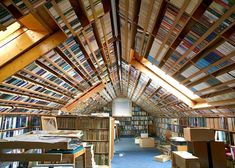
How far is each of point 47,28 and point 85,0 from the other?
2.01 feet

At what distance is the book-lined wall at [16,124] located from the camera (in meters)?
3.71

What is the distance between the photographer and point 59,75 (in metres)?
3.43

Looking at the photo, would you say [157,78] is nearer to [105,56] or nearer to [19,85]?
[105,56]

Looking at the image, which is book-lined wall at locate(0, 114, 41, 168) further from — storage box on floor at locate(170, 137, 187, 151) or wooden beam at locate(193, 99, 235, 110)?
storage box on floor at locate(170, 137, 187, 151)

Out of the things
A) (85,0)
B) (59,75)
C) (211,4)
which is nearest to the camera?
(211,4)

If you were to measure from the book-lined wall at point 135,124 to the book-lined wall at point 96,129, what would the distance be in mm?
7379

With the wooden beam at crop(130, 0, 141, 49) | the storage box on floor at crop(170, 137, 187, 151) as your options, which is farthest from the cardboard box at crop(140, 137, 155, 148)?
the wooden beam at crop(130, 0, 141, 49)

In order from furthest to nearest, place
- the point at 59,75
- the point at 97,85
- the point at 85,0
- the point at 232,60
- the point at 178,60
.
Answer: the point at 97,85
the point at 59,75
the point at 178,60
the point at 232,60
the point at 85,0

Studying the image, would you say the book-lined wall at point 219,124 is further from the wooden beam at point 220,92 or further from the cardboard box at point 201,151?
the wooden beam at point 220,92

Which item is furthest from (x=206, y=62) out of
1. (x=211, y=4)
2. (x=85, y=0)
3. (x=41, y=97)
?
(x=41, y=97)

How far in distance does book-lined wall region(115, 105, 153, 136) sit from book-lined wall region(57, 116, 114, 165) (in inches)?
291

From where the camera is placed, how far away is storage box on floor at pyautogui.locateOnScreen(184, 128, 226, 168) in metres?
3.80

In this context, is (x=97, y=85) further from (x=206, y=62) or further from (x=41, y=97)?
(x=206, y=62)

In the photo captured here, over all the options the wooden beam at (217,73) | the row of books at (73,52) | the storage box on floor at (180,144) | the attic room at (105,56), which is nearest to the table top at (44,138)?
the attic room at (105,56)
